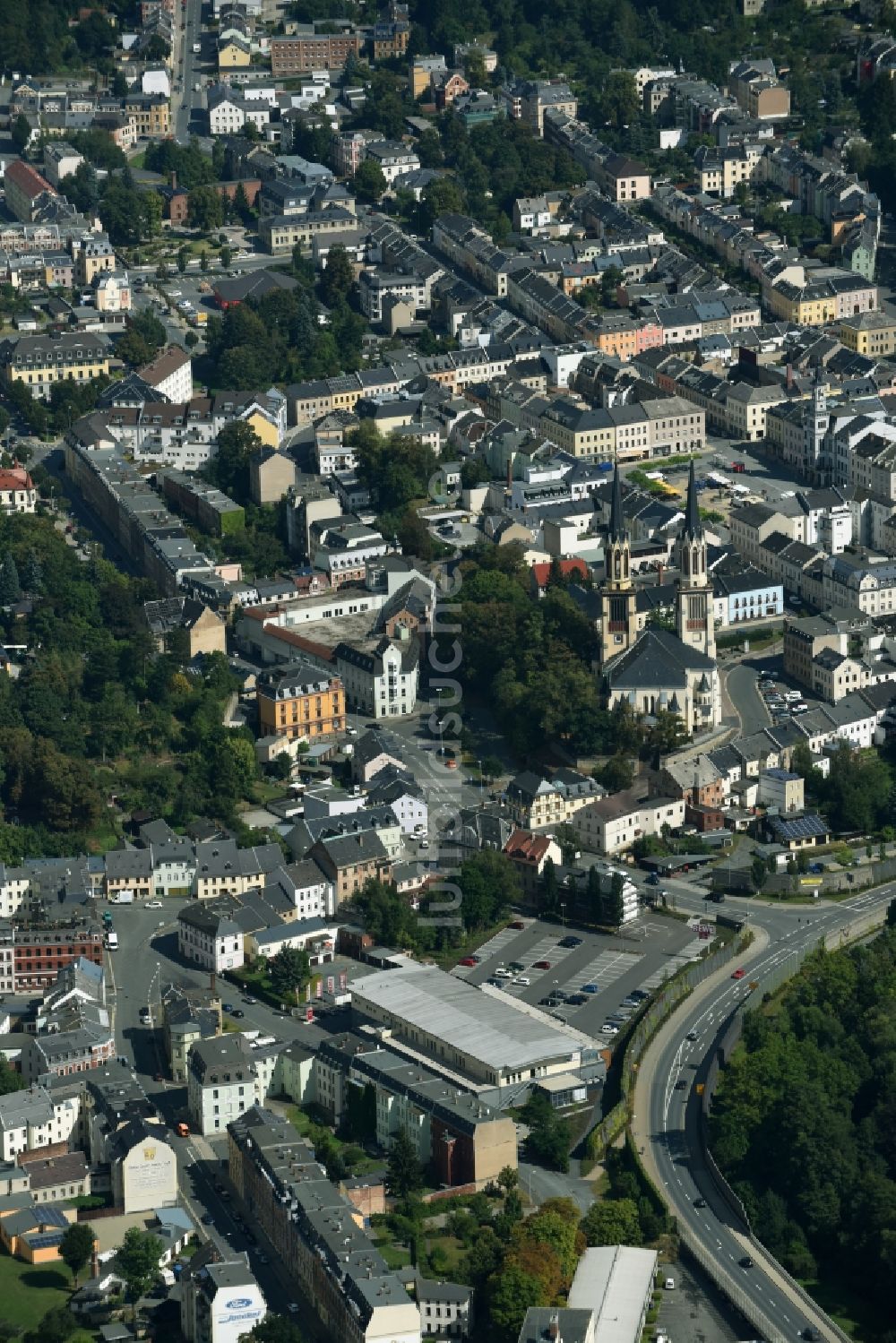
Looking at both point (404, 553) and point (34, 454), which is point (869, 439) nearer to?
point (404, 553)

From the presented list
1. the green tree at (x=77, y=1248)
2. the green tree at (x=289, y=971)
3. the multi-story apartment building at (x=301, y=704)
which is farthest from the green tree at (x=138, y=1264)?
the multi-story apartment building at (x=301, y=704)

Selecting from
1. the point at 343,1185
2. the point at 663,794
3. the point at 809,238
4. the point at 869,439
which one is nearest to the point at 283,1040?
the point at 343,1185

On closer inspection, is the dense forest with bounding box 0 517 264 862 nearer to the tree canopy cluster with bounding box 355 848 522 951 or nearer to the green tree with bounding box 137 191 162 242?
the tree canopy cluster with bounding box 355 848 522 951

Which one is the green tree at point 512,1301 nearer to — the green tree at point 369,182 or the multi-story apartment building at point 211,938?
the multi-story apartment building at point 211,938

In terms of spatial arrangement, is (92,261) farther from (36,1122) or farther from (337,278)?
(36,1122)

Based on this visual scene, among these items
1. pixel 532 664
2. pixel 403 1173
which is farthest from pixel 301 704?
pixel 403 1173

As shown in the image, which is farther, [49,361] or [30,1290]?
[49,361]

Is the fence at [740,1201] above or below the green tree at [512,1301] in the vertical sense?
below
